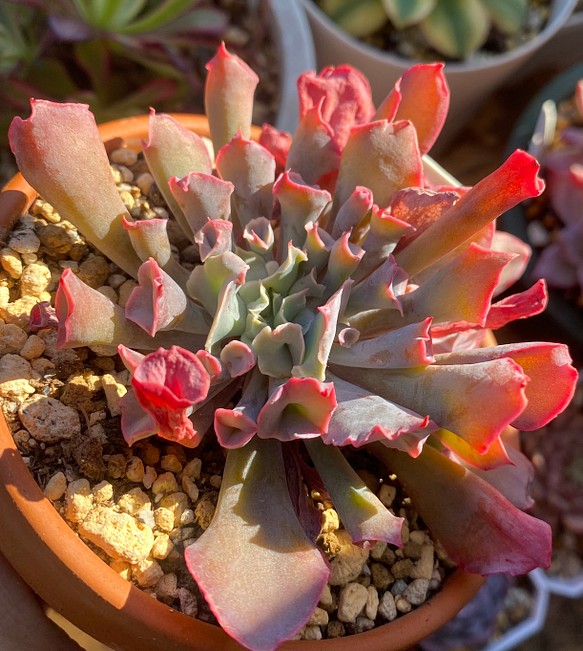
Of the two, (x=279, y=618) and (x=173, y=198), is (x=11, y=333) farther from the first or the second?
(x=279, y=618)

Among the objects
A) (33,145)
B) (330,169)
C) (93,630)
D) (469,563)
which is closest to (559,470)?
(469,563)

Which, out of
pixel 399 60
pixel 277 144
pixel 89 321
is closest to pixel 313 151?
pixel 277 144

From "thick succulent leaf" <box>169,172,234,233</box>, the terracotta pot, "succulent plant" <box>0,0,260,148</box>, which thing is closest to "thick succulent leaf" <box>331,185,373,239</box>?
"thick succulent leaf" <box>169,172,234,233</box>

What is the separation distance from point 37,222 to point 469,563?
0.56m

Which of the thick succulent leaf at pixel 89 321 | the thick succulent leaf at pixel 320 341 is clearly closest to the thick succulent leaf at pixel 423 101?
the thick succulent leaf at pixel 320 341

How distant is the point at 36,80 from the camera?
1168mm

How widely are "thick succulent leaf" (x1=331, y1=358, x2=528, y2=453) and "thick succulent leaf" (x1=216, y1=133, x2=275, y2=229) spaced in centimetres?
21

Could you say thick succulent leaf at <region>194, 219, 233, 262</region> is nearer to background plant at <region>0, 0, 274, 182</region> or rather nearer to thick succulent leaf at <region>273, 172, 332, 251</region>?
thick succulent leaf at <region>273, 172, 332, 251</region>

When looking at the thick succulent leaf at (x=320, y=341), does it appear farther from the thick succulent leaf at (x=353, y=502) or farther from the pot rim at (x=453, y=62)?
the pot rim at (x=453, y=62)

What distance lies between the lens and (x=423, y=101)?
796 mm

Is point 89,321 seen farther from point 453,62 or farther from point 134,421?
point 453,62

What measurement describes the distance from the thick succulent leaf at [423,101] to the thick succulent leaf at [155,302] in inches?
10.9

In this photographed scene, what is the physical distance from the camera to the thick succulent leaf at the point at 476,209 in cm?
66

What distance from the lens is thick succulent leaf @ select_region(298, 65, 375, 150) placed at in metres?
0.81
